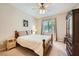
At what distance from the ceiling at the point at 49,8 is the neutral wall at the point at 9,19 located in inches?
4.8

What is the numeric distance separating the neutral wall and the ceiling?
0.12m

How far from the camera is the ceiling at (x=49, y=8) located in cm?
160

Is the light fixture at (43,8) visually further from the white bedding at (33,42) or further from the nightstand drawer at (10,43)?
the nightstand drawer at (10,43)

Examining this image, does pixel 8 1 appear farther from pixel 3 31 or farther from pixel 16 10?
pixel 3 31

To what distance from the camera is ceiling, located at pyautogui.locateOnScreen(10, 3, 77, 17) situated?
1.60 m

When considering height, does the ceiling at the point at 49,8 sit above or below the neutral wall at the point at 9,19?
above

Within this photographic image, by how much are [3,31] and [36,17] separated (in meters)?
0.72

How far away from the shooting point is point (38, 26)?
1905 millimetres

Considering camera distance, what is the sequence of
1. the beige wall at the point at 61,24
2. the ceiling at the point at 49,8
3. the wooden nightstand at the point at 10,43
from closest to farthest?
1. the ceiling at the point at 49,8
2. the wooden nightstand at the point at 10,43
3. the beige wall at the point at 61,24

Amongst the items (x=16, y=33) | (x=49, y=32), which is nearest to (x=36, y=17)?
(x=49, y=32)

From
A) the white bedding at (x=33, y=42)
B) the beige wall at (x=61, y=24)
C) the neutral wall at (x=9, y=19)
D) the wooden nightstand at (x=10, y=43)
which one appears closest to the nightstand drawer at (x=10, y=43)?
the wooden nightstand at (x=10, y=43)

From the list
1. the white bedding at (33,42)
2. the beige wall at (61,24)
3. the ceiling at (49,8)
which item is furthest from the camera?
the white bedding at (33,42)

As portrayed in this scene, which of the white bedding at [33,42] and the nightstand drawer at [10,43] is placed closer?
the nightstand drawer at [10,43]

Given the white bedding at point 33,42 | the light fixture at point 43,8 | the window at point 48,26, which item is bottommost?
the white bedding at point 33,42
